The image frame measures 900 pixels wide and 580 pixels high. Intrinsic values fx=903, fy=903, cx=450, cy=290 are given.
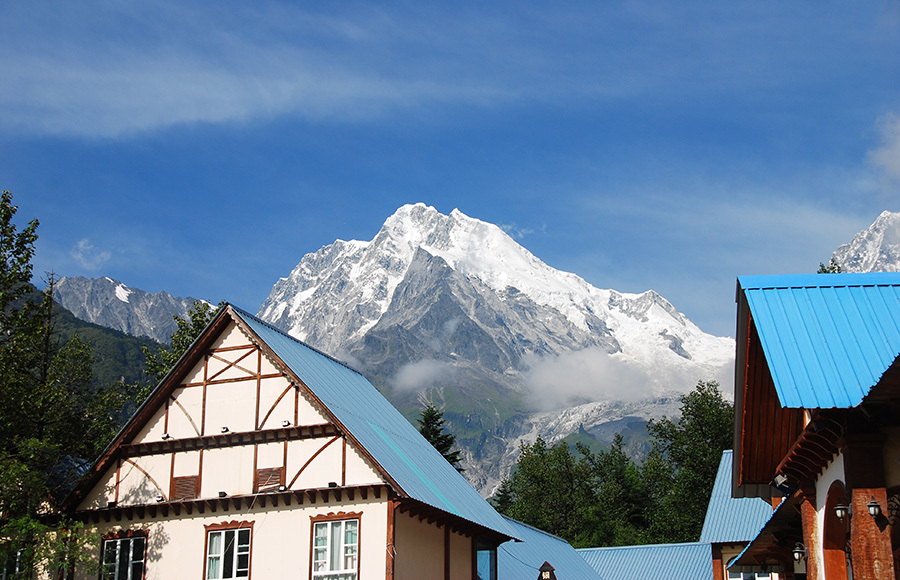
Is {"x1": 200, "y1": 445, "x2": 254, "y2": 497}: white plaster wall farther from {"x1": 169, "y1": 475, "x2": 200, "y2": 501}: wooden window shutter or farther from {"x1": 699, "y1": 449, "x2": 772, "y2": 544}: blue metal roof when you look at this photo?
{"x1": 699, "y1": 449, "x2": 772, "y2": 544}: blue metal roof

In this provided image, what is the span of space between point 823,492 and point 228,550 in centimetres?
1898

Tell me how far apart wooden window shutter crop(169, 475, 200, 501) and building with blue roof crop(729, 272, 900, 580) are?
17853 mm

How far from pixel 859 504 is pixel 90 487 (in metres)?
25.6

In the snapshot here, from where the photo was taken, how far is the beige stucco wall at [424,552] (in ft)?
94.3

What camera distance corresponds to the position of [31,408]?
3272cm

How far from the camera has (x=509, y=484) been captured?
11156 cm

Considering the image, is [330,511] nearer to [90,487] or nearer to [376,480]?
[376,480]

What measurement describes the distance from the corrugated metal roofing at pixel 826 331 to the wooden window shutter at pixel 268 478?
17.5 meters

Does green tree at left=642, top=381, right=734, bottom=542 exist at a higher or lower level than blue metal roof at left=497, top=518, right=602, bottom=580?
higher

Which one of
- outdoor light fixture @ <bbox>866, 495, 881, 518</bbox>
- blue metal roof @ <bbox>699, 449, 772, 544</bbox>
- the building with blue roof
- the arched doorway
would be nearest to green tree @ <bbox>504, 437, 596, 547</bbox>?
blue metal roof @ <bbox>699, 449, 772, 544</bbox>

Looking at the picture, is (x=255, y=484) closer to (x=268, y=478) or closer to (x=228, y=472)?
(x=268, y=478)

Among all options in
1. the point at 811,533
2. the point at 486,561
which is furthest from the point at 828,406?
the point at 486,561

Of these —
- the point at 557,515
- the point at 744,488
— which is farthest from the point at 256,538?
the point at 557,515

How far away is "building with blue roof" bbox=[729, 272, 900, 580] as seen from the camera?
14297 millimetres
